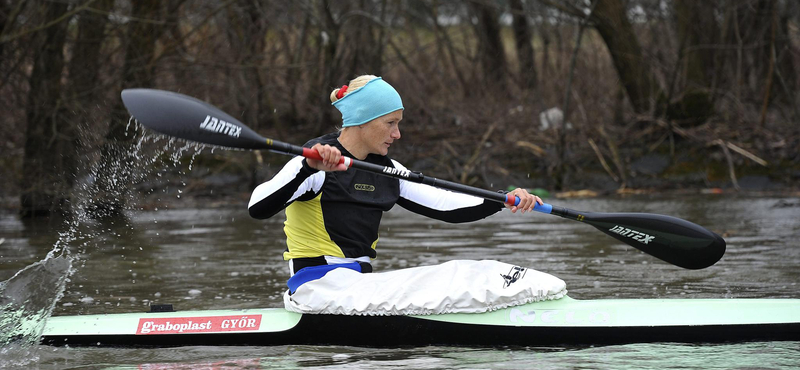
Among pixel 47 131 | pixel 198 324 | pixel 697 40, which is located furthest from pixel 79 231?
pixel 697 40

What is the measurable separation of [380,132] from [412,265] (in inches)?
99.2

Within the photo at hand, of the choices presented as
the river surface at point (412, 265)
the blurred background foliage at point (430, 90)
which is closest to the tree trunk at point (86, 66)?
the blurred background foliage at point (430, 90)

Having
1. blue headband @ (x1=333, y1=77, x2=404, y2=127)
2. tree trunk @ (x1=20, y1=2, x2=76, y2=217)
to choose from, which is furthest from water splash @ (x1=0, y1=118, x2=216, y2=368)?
blue headband @ (x1=333, y1=77, x2=404, y2=127)

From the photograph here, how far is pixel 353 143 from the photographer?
392 centimetres

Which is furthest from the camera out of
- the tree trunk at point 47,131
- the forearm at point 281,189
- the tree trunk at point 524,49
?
the tree trunk at point 524,49

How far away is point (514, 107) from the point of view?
552 inches

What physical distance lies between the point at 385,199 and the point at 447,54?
12433mm

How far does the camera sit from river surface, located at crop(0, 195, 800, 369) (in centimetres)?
365

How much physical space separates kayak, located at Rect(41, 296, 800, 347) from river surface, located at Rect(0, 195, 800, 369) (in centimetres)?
5

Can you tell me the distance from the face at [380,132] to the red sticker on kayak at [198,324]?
0.88 metres

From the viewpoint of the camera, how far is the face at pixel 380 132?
3.87 meters

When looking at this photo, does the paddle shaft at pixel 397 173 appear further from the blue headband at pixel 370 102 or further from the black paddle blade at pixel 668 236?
the black paddle blade at pixel 668 236

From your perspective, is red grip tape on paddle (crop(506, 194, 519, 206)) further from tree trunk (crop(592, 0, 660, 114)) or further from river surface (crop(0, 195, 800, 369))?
tree trunk (crop(592, 0, 660, 114))

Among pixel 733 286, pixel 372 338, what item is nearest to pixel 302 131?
pixel 733 286
